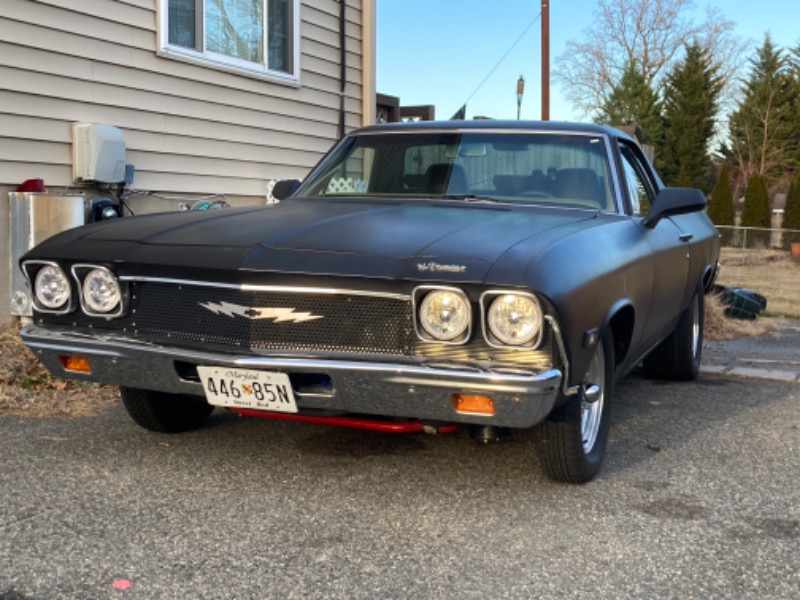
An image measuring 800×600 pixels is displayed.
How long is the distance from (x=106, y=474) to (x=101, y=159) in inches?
151

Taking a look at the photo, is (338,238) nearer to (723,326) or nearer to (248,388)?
(248,388)

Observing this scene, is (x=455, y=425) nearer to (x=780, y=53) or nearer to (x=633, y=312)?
(x=633, y=312)

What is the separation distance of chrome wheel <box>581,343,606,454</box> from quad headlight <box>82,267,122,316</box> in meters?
1.85

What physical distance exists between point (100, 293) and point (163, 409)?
0.79m

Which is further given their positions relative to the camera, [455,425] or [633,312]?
[633,312]

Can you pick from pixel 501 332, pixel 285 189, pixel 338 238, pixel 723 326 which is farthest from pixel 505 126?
pixel 723 326

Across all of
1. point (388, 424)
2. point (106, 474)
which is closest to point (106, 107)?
point (106, 474)

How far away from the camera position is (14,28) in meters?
6.51

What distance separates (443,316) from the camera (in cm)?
312

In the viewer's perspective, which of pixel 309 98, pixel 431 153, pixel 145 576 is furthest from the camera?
pixel 309 98

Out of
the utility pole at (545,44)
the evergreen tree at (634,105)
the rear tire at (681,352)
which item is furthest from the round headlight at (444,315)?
the evergreen tree at (634,105)

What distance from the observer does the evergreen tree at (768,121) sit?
49.3 m

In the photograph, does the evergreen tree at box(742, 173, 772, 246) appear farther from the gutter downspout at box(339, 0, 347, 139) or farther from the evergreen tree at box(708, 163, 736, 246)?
the gutter downspout at box(339, 0, 347, 139)

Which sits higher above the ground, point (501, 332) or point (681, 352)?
point (501, 332)
